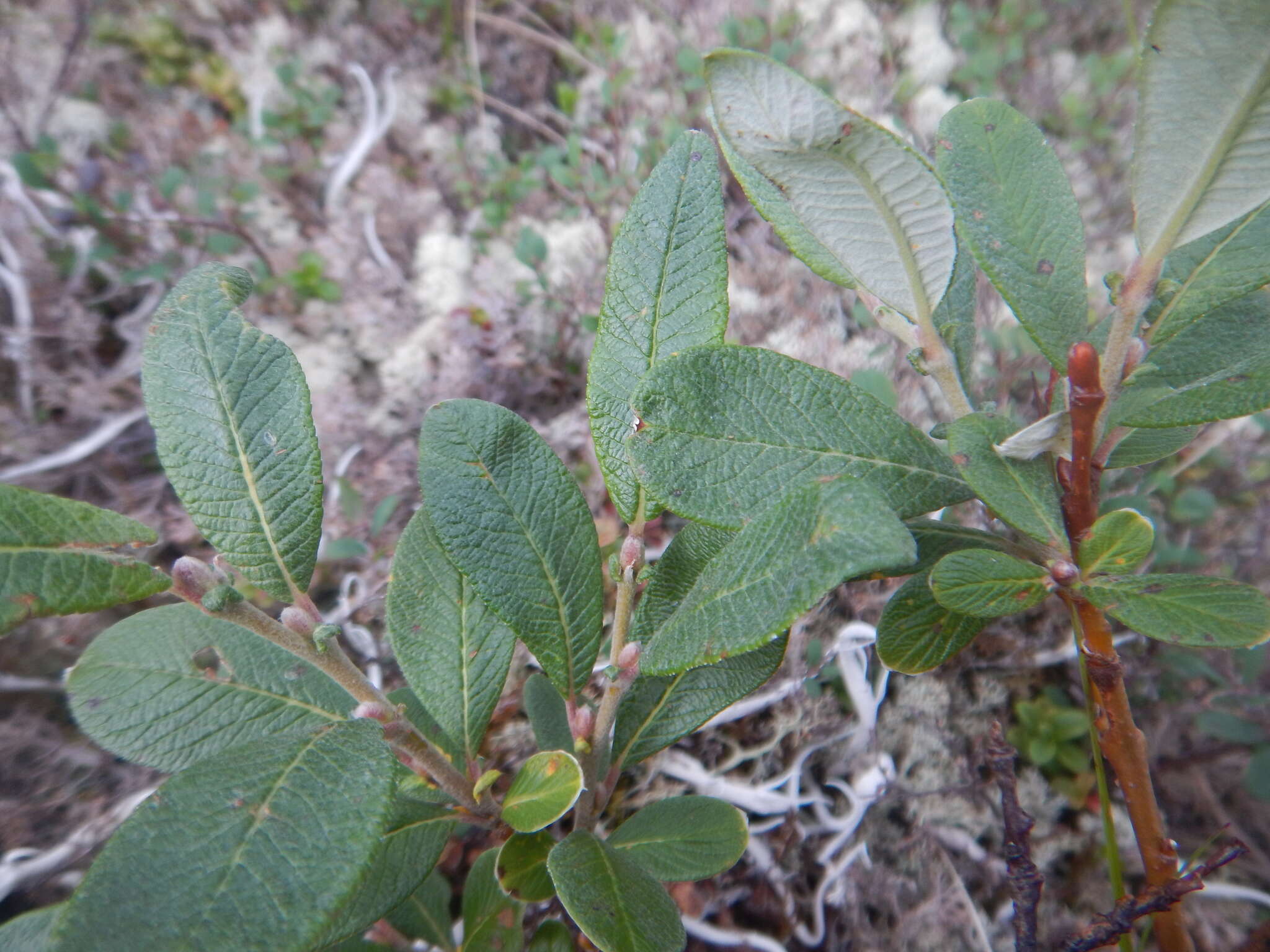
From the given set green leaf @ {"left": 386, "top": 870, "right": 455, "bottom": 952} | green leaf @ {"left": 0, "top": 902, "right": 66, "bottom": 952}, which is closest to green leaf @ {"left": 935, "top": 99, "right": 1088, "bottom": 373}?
green leaf @ {"left": 386, "top": 870, "right": 455, "bottom": 952}

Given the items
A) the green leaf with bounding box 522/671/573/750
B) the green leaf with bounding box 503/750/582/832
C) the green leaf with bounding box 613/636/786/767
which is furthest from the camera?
the green leaf with bounding box 522/671/573/750

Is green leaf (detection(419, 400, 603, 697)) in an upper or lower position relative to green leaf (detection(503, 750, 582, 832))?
upper

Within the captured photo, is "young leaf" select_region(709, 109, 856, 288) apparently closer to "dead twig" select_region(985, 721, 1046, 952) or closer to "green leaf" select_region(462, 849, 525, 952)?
"dead twig" select_region(985, 721, 1046, 952)

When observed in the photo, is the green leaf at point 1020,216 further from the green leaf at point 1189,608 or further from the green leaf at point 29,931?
the green leaf at point 29,931

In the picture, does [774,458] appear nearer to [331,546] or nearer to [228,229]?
[331,546]

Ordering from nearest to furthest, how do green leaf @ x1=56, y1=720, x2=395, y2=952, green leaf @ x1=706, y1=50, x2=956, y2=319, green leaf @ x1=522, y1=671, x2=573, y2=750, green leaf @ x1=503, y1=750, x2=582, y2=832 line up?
green leaf @ x1=56, y1=720, x2=395, y2=952, green leaf @ x1=706, y1=50, x2=956, y2=319, green leaf @ x1=503, y1=750, x2=582, y2=832, green leaf @ x1=522, y1=671, x2=573, y2=750

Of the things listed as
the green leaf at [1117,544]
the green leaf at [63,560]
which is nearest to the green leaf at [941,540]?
the green leaf at [1117,544]

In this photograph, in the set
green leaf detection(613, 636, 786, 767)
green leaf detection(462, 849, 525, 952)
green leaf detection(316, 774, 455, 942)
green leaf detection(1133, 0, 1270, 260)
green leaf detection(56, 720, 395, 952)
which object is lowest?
green leaf detection(462, 849, 525, 952)

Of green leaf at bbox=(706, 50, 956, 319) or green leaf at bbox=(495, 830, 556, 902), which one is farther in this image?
green leaf at bbox=(495, 830, 556, 902)
